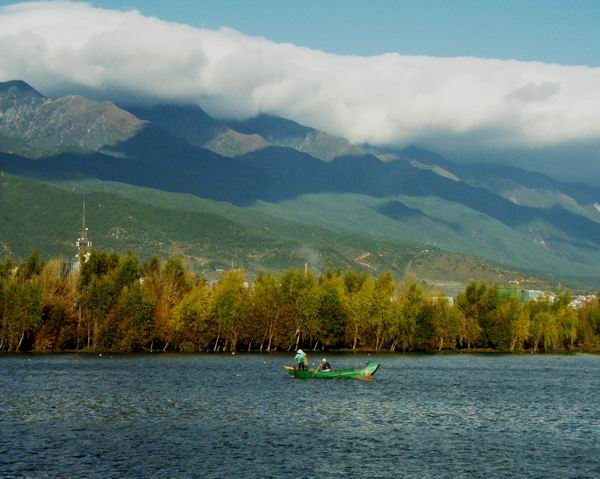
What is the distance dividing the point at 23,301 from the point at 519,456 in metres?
109

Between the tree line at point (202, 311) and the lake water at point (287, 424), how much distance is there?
34.0 metres

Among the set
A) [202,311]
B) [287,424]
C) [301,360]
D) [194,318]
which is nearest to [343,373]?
[301,360]

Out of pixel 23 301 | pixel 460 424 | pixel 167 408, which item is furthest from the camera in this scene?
pixel 23 301

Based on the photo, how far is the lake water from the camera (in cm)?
6091

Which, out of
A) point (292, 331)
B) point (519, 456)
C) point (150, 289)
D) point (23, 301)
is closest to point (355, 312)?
point (292, 331)

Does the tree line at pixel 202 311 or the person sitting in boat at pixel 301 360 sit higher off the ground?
the tree line at pixel 202 311

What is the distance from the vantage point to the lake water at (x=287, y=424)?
200ft

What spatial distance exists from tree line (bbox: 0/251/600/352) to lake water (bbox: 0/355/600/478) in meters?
34.0

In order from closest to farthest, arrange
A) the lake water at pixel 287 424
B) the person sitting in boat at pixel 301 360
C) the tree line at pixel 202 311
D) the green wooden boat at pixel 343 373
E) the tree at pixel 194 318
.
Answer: the lake water at pixel 287 424 → the green wooden boat at pixel 343 373 → the person sitting in boat at pixel 301 360 → the tree line at pixel 202 311 → the tree at pixel 194 318

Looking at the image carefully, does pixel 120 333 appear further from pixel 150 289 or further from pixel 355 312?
pixel 355 312

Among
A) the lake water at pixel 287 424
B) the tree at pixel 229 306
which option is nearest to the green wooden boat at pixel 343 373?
the lake water at pixel 287 424

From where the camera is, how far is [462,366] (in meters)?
148

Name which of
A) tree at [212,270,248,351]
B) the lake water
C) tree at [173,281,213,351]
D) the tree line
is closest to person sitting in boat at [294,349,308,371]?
the lake water

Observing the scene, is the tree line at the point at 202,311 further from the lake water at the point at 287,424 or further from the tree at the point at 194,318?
the lake water at the point at 287,424
